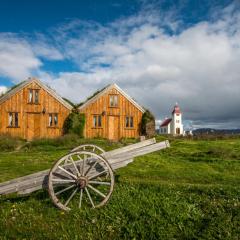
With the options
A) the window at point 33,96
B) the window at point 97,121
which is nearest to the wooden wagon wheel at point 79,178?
the window at point 33,96

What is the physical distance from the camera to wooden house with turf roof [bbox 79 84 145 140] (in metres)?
38.0

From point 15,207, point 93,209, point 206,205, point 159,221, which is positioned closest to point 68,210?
point 93,209

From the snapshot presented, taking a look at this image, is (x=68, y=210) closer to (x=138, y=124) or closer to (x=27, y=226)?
(x=27, y=226)

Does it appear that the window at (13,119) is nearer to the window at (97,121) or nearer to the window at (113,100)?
the window at (97,121)

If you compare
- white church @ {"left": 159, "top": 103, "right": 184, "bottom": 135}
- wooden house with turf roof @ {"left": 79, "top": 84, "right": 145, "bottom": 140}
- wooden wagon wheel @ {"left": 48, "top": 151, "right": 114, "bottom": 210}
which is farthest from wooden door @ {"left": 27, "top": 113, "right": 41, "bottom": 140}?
white church @ {"left": 159, "top": 103, "right": 184, "bottom": 135}

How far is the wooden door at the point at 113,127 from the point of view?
38438 mm

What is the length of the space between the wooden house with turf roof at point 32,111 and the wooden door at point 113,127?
169 inches

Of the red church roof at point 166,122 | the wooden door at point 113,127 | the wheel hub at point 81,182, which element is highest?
the red church roof at point 166,122

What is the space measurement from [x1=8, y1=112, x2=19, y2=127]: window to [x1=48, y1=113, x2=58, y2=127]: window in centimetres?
310

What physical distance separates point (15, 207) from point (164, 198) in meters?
3.87

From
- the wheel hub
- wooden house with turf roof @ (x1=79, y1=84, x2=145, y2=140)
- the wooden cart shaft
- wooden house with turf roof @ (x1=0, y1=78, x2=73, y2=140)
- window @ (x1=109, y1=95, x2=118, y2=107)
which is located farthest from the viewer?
window @ (x1=109, y1=95, x2=118, y2=107)

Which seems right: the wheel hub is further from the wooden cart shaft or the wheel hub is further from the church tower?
the church tower

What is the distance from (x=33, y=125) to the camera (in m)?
36.4

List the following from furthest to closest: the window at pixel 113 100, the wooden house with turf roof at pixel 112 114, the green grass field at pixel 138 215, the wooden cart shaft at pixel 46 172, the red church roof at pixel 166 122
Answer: the red church roof at pixel 166 122, the window at pixel 113 100, the wooden house with turf roof at pixel 112 114, the wooden cart shaft at pixel 46 172, the green grass field at pixel 138 215
